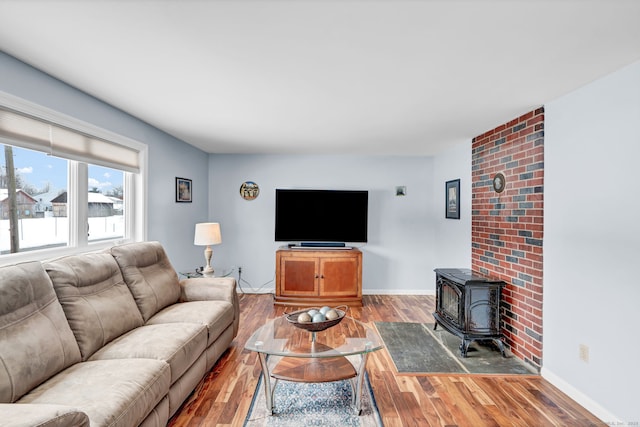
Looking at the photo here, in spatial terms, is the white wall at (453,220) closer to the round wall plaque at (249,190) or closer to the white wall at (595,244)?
the white wall at (595,244)

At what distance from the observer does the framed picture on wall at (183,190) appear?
4082 millimetres

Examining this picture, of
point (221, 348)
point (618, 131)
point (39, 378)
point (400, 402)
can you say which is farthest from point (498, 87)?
point (39, 378)

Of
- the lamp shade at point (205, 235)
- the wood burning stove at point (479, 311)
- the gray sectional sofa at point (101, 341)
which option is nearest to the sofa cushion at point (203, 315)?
the gray sectional sofa at point (101, 341)

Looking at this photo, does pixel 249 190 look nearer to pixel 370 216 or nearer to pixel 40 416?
pixel 370 216

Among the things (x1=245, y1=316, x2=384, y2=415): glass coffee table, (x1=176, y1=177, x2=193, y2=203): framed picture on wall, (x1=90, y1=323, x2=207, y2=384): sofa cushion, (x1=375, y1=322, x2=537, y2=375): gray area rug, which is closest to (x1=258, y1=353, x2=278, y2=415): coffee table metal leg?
(x1=245, y1=316, x2=384, y2=415): glass coffee table

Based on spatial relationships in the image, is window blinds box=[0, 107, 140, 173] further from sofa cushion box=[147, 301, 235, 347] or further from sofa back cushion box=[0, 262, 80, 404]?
sofa cushion box=[147, 301, 235, 347]

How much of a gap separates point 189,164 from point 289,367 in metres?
3.22

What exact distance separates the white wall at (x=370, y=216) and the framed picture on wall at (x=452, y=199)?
511 mm

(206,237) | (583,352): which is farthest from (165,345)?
(583,352)

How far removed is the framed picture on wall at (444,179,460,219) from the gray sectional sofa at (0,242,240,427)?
3.20 m

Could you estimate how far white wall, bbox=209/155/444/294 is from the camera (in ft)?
16.9

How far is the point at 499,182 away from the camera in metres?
3.26

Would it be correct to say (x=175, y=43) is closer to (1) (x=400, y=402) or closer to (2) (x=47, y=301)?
(2) (x=47, y=301)

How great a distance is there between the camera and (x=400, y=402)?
7.42 ft
